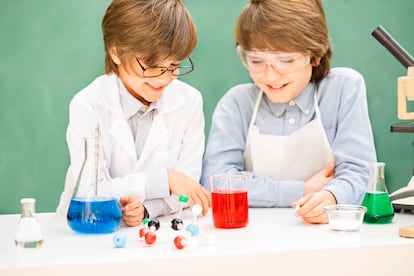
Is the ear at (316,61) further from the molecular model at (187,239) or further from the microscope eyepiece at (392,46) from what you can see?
the molecular model at (187,239)

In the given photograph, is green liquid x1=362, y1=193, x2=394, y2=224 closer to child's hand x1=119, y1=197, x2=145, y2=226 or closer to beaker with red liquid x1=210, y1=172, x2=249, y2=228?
beaker with red liquid x1=210, y1=172, x2=249, y2=228

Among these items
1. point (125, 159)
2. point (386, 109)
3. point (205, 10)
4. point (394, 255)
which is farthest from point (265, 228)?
point (386, 109)

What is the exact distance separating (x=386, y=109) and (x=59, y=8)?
1.49 metres

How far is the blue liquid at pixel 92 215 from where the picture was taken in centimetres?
148

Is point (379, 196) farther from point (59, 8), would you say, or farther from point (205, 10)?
point (59, 8)

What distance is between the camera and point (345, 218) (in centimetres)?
151

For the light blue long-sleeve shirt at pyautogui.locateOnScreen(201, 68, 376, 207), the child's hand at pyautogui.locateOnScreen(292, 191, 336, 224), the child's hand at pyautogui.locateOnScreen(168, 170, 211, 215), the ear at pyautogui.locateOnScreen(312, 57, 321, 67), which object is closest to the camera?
the child's hand at pyautogui.locateOnScreen(292, 191, 336, 224)

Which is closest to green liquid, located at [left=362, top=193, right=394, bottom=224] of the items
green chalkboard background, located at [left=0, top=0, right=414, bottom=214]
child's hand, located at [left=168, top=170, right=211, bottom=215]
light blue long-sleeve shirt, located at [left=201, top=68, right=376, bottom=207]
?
light blue long-sleeve shirt, located at [left=201, top=68, right=376, bottom=207]

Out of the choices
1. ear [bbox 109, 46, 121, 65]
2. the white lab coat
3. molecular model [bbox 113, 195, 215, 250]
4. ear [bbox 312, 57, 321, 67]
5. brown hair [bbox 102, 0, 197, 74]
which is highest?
brown hair [bbox 102, 0, 197, 74]

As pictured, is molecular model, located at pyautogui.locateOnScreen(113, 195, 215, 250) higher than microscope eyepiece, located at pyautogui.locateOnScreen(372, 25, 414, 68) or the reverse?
the reverse

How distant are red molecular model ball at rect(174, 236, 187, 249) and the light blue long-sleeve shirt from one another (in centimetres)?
65

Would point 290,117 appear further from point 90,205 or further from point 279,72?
point 90,205

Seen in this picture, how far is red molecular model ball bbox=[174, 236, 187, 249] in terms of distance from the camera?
1322mm

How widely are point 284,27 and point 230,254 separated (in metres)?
0.91
